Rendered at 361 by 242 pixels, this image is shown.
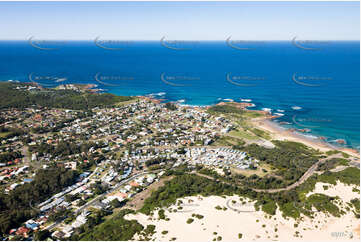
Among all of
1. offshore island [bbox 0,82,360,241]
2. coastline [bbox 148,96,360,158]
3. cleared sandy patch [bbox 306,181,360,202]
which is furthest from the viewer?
coastline [bbox 148,96,360,158]

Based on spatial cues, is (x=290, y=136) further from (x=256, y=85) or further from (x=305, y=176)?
(x=256, y=85)

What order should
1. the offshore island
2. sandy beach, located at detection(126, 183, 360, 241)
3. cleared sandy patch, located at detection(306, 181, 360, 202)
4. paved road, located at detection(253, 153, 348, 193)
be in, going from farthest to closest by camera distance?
paved road, located at detection(253, 153, 348, 193) → cleared sandy patch, located at detection(306, 181, 360, 202) → the offshore island → sandy beach, located at detection(126, 183, 360, 241)

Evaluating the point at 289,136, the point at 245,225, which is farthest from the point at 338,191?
the point at 289,136

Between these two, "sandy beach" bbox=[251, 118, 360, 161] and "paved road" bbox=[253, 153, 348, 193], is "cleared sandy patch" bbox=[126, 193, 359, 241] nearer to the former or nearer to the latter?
"paved road" bbox=[253, 153, 348, 193]

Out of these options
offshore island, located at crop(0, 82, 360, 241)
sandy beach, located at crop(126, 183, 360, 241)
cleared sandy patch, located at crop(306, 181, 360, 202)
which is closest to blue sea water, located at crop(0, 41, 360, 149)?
offshore island, located at crop(0, 82, 360, 241)

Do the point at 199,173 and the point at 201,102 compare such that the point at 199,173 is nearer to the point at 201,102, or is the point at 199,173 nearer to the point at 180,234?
the point at 180,234

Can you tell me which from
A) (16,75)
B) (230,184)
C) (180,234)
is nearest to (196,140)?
(230,184)
